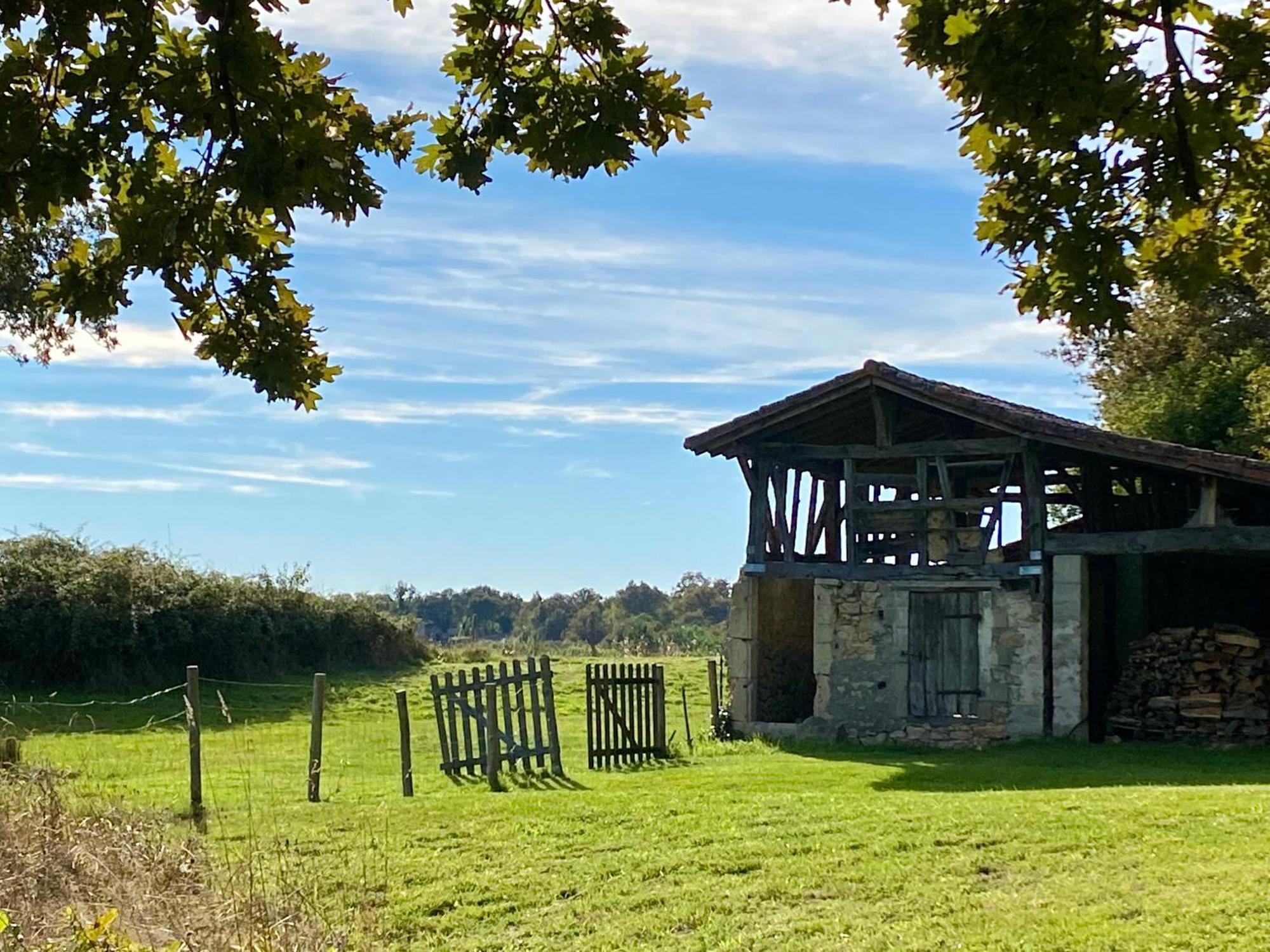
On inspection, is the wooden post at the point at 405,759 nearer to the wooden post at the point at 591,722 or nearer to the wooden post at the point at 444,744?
the wooden post at the point at 444,744

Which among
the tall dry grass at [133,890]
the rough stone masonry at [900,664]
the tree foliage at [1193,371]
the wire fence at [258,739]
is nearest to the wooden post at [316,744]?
the wire fence at [258,739]

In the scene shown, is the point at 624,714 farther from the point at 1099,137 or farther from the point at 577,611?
the point at 577,611

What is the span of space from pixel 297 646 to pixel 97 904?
86.9 feet

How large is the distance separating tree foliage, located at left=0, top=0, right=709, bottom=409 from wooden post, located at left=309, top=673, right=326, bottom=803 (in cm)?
651

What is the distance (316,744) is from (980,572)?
34.6 ft

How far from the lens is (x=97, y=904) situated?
26.3 ft

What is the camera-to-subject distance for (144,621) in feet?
100

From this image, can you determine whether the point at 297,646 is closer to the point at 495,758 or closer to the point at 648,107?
the point at 495,758

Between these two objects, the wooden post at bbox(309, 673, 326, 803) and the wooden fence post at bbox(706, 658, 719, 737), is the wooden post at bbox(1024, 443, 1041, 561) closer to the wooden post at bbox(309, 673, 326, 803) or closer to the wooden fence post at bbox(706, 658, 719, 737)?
the wooden fence post at bbox(706, 658, 719, 737)

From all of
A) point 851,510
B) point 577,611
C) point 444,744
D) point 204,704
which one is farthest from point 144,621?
point 577,611

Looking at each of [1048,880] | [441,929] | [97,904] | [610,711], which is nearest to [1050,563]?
[610,711]

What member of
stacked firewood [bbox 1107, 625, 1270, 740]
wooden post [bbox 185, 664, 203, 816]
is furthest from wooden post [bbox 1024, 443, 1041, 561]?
wooden post [bbox 185, 664, 203, 816]

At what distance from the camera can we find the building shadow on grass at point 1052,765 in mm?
15188

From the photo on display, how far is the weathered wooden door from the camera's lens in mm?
20312
